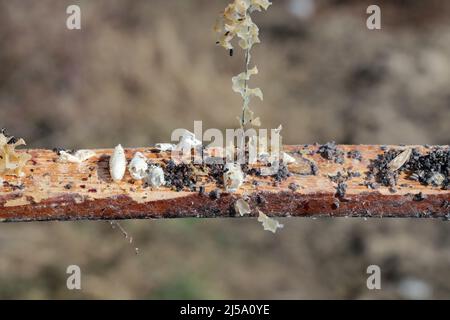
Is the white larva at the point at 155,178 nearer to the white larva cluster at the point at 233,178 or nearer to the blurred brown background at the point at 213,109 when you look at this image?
the white larva cluster at the point at 233,178

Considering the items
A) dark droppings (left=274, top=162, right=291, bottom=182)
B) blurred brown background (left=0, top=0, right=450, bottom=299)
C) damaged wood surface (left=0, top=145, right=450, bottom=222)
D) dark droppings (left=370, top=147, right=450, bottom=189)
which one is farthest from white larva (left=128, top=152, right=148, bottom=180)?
blurred brown background (left=0, top=0, right=450, bottom=299)

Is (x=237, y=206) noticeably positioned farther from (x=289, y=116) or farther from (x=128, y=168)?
(x=289, y=116)

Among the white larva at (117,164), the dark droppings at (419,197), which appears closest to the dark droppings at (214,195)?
the white larva at (117,164)

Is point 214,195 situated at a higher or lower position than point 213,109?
lower

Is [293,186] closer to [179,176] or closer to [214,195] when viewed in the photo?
[214,195]

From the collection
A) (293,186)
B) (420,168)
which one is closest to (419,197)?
(420,168)

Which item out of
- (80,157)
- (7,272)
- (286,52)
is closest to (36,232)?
(7,272)
